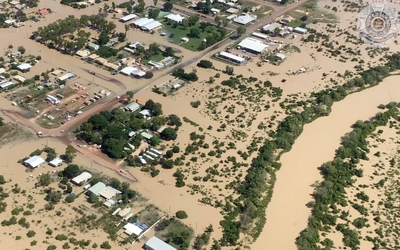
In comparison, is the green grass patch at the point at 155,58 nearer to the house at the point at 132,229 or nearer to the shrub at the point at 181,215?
the shrub at the point at 181,215

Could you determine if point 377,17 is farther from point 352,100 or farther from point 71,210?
point 71,210

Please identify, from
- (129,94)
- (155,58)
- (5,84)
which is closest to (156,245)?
(129,94)

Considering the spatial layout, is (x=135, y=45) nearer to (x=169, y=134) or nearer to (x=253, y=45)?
(x=253, y=45)

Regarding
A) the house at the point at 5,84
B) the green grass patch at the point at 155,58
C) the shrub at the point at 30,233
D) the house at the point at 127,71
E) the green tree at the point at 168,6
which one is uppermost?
the green tree at the point at 168,6

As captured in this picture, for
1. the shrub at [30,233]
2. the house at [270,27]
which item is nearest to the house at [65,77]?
the shrub at [30,233]

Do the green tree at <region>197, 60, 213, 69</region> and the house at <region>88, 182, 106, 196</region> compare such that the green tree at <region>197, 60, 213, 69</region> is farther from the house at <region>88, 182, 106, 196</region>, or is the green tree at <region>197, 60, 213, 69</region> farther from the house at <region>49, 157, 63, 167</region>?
the house at <region>88, 182, 106, 196</region>

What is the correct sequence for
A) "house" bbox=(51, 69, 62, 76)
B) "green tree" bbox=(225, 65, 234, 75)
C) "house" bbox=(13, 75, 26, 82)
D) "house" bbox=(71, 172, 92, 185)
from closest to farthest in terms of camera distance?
1. "house" bbox=(71, 172, 92, 185)
2. "house" bbox=(13, 75, 26, 82)
3. "house" bbox=(51, 69, 62, 76)
4. "green tree" bbox=(225, 65, 234, 75)

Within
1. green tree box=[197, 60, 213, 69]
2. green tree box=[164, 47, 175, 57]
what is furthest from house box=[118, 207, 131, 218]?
green tree box=[164, 47, 175, 57]
